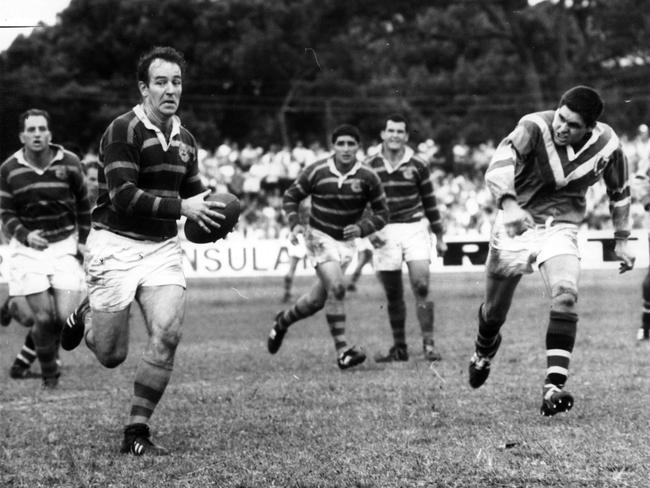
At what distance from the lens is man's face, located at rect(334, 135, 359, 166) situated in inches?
436

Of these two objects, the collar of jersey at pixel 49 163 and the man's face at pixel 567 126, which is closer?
the man's face at pixel 567 126

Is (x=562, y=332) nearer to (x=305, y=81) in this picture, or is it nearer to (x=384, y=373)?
(x=384, y=373)

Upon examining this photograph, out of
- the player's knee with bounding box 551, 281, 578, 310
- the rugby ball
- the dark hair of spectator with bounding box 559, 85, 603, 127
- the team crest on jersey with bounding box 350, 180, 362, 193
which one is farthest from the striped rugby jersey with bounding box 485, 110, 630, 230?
the team crest on jersey with bounding box 350, 180, 362, 193

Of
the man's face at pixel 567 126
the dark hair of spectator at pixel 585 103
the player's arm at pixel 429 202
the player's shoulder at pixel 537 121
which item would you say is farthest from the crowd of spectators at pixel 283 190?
the dark hair of spectator at pixel 585 103

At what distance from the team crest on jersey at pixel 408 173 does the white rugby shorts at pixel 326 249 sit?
113cm

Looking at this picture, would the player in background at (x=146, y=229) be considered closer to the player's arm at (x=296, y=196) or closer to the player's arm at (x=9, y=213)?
the player's arm at (x=9, y=213)

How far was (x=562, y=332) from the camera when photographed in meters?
6.91

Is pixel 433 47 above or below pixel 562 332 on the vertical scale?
above

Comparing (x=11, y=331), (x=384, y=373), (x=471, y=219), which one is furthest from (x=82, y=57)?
(x=384, y=373)

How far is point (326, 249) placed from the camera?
35.9 feet

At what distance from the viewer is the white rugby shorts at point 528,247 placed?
24.1ft

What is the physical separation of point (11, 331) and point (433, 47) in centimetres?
3001

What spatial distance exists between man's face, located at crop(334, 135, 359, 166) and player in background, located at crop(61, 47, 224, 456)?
4.29 metres

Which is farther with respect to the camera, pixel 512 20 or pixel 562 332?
pixel 512 20
